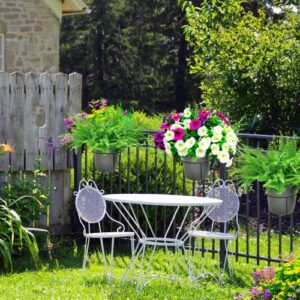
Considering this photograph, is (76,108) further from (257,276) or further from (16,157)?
(257,276)

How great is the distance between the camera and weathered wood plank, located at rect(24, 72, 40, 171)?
295 inches

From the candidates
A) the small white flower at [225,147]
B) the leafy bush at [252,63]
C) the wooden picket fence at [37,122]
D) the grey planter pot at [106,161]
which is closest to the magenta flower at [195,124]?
the small white flower at [225,147]

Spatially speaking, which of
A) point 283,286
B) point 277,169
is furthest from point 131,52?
point 283,286

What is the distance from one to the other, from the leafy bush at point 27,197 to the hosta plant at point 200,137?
5.87 feet

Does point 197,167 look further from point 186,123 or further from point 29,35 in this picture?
point 29,35

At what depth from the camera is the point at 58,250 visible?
24.3 feet

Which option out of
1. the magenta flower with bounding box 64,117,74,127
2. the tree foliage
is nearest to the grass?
the magenta flower with bounding box 64,117,74,127

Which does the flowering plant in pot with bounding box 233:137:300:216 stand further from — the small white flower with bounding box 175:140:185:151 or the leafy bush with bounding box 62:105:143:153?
the leafy bush with bounding box 62:105:143:153

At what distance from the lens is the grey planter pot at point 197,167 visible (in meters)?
6.06

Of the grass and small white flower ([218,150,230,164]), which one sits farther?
small white flower ([218,150,230,164])

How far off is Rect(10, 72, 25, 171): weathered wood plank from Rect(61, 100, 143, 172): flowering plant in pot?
24.7 inches

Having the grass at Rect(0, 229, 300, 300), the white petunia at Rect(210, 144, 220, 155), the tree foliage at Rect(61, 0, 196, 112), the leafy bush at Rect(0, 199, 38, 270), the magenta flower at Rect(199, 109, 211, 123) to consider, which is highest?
the tree foliage at Rect(61, 0, 196, 112)

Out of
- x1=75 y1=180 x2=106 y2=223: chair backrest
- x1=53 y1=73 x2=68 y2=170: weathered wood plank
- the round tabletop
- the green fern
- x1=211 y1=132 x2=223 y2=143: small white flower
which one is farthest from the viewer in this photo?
x1=53 y1=73 x2=68 y2=170: weathered wood plank

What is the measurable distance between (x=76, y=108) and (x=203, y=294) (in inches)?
120
